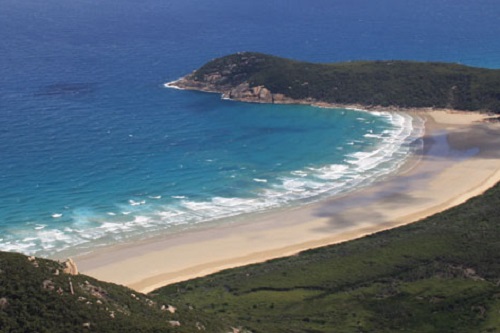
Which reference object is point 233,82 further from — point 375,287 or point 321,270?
point 375,287

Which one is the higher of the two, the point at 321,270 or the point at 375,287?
the point at 321,270

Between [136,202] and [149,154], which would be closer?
[136,202]

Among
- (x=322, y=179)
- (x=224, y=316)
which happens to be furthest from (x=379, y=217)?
(x=224, y=316)

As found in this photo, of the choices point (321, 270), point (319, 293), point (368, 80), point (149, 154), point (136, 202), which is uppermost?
point (368, 80)

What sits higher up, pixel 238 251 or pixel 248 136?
pixel 248 136

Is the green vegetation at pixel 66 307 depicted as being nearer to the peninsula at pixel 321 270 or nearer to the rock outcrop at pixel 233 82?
the peninsula at pixel 321 270

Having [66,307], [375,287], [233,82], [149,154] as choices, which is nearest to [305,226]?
[375,287]

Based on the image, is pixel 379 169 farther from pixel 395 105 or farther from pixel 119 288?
pixel 119 288

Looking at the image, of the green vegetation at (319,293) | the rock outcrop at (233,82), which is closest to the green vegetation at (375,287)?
the green vegetation at (319,293)
